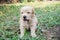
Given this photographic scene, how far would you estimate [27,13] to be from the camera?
6.00m

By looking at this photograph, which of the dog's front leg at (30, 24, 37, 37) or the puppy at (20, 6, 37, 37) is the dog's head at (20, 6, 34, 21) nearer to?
the puppy at (20, 6, 37, 37)

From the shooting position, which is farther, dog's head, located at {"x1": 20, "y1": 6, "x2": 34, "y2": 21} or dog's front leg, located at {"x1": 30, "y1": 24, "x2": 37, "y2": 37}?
dog's front leg, located at {"x1": 30, "y1": 24, "x2": 37, "y2": 37}

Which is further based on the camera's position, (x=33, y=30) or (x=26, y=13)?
(x=33, y=30)

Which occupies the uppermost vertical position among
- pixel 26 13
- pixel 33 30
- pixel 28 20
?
pixel 26 13

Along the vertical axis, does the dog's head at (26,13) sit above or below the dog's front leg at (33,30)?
above

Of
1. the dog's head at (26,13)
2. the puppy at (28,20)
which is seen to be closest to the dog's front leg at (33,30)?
the puppy at (28,20)

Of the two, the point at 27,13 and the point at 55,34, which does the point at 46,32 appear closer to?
the point at 55,34

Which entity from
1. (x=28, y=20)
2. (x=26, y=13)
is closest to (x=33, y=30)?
(x=28, y=20)

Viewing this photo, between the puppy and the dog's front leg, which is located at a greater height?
the puppy

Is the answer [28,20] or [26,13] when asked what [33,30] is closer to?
[28,20]

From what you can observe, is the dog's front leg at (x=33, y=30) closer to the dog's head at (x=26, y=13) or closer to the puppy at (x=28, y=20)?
the puppy at (x=28, y=20)

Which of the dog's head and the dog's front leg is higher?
the dog's head

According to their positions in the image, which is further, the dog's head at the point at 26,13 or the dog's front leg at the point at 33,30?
the dog's front leg at the point at 33,30

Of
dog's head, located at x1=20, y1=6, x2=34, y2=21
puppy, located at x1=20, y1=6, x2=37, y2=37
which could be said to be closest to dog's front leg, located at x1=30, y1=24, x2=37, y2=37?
puppy, located at x1=20, y1=6, x2=37, y2=37
